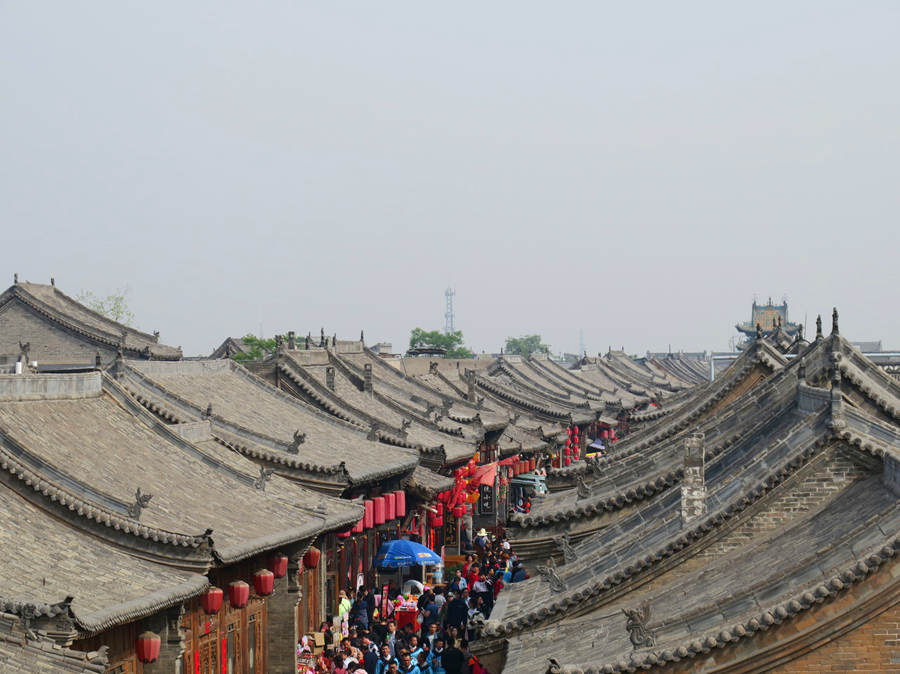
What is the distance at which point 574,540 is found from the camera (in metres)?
24.0

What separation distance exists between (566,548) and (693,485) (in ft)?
10.9

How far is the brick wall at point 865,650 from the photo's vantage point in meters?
12.3

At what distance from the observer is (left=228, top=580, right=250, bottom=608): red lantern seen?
73.3 feet

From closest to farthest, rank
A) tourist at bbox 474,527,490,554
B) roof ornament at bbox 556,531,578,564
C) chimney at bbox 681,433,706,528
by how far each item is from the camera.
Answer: chimney at bbox 681,433,706,528
roof ornament at bbox 556,531,578,564
tourist at bbox 474,527,490,554

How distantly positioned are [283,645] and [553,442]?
3433 cm

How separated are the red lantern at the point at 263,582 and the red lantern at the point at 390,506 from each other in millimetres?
10241

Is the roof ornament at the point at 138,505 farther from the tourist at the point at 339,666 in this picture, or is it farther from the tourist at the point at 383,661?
A: the tourist at the point at 383,661

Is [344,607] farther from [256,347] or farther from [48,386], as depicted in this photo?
[256,347]

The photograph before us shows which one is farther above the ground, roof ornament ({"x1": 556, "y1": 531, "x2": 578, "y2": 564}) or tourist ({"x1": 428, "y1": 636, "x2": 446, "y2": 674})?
roof ornament ({"x1": 556, "y1": 531, "x2": 578, "y2": 564})

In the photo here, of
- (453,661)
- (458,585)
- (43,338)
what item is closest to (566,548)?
(453,661)

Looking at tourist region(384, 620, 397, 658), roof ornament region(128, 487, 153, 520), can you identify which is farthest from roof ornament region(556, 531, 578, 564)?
roof ornament region(128, 487, 153, 520)

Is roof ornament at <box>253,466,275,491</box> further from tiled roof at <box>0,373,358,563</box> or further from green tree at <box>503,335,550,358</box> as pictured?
green tree at <box>503,335,550,358</box>

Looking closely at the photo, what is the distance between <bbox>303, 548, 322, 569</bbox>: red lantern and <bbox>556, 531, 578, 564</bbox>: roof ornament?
556 centimetres

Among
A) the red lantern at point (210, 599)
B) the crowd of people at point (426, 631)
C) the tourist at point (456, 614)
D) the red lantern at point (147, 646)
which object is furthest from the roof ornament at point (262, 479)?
the red lantern at point (147, 646)
